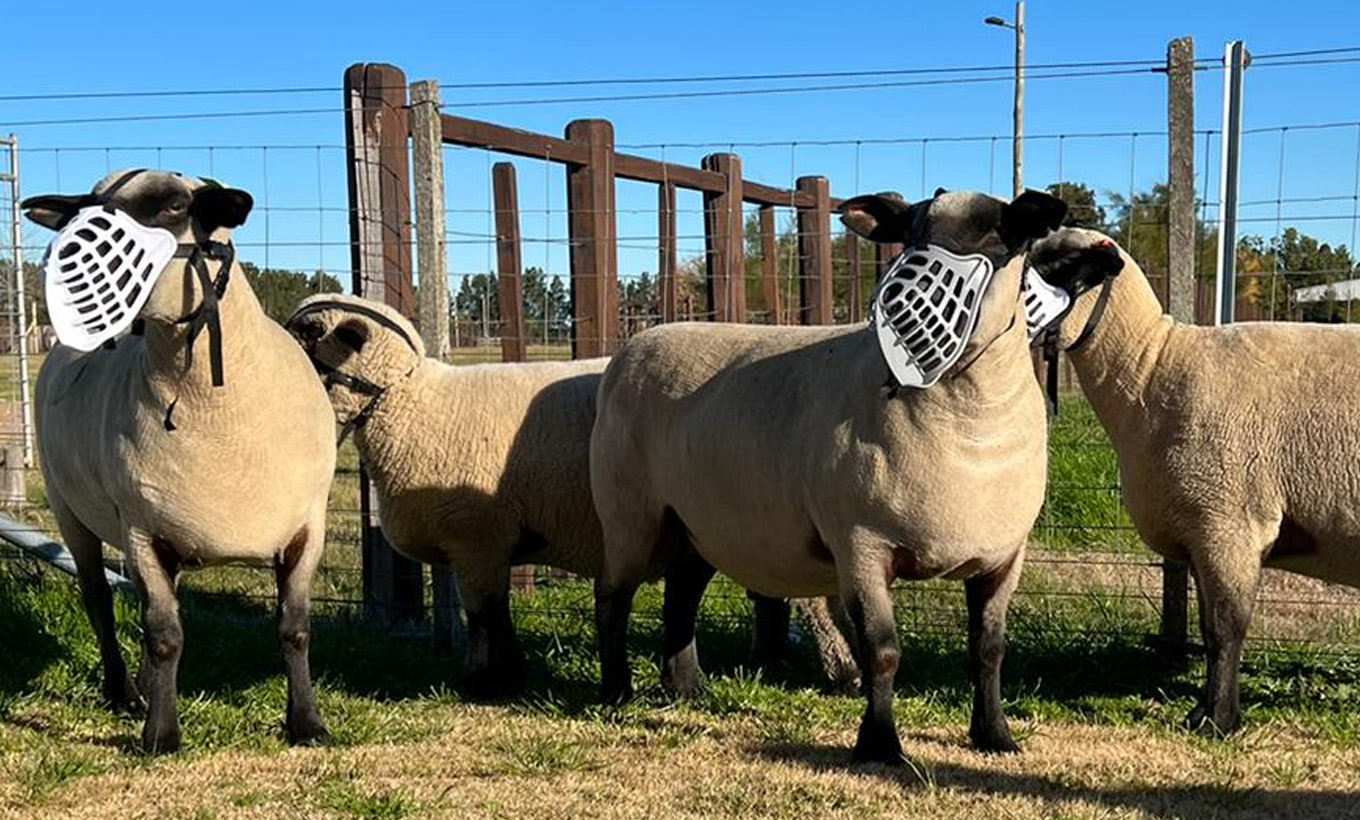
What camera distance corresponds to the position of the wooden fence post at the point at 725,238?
10.2m

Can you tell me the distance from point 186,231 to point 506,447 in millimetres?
2168

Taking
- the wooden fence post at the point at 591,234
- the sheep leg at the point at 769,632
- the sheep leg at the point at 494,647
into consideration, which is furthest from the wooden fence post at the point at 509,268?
the sheep leg at the point at 769,632

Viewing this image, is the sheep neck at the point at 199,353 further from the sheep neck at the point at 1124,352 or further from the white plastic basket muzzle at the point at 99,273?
the sheep neck at the point at 1124,352

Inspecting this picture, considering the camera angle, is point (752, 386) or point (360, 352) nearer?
point (752, 386)

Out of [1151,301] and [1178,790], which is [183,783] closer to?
[1178,790]

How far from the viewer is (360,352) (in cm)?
650

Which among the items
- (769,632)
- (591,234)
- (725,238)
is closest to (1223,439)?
(769,632)

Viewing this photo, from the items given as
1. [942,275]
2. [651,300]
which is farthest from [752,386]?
[651,300]

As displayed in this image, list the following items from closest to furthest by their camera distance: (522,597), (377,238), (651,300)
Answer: (377,238), (522,597), (651,300)

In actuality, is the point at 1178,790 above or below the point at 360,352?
below

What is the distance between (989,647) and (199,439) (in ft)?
9.78

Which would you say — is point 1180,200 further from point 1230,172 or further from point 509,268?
point 509,268

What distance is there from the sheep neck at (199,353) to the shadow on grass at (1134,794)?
254 cm

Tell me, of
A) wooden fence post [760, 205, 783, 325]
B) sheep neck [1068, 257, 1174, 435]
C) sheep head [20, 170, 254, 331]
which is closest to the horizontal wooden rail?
wooden fence post [760, 205, 783, 325]
